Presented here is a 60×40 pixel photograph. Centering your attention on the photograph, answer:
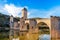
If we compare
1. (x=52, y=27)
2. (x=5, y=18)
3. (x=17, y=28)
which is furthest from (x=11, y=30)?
(x=52, y=27)

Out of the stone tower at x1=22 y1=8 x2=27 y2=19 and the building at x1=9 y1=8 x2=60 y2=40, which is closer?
the building at x1=9 y1=8 x2=60 y2=40

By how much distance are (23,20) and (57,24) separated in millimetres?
4149

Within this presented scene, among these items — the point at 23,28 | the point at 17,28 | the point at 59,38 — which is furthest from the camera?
the point at 17,28

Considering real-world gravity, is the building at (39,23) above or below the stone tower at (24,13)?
below

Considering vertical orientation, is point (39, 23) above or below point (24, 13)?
below

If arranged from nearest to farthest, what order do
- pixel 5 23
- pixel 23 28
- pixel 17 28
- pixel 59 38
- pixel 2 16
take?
1. pixel 59 38
2. pixel 23 28
3. pixel 17 28
4. pixel 5 23
5. pixel 2 16

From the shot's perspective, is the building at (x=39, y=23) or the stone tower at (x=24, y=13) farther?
the stone tower at (x=24, y=13)

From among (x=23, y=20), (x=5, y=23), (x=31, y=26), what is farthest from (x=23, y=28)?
(x=5, y=23)

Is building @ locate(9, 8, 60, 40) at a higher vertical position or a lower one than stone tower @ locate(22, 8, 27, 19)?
lower

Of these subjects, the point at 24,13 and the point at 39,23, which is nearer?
the point at 39,23

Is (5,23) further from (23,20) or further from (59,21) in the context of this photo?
(59,21)

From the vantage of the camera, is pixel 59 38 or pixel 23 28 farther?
pixel 23 28

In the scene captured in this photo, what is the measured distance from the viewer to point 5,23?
13422 mm

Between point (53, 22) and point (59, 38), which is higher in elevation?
point (53, 22)
